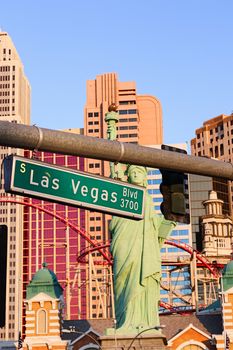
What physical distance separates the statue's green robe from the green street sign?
105ft

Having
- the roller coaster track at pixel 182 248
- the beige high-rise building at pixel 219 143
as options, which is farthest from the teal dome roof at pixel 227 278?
the beige high-rise building at pixel 219 143

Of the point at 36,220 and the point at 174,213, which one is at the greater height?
the point at 36,220

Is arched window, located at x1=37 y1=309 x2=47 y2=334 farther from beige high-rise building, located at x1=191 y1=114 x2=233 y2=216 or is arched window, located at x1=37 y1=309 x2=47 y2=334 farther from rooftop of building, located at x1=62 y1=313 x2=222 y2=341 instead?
beige high-rise building, located at x1=191 y1=114 x2=233 y2=216

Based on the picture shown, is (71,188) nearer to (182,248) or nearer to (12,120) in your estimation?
(182,248)

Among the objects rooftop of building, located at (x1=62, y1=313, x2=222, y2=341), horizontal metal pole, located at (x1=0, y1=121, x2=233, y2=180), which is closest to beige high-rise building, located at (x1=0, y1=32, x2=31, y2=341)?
rooftop of building, located at (x1=62, y1=313, x2=222, y2=341)

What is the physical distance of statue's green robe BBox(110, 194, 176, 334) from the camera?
41.5m

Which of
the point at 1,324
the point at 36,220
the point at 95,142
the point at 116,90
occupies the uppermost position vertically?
the point at 116,90

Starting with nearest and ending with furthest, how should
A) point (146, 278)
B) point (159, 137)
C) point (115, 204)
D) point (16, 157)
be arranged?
1. point (16, 157)
2. point (115, 204)
3. point (146, 278)
4. point (159, 137)

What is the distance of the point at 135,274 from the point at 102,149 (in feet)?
109

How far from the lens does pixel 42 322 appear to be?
160ft

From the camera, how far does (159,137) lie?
150625 millimetres

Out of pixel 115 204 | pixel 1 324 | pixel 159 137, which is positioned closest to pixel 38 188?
pixel 115 204

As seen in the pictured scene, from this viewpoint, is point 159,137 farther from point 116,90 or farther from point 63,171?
point 63,171

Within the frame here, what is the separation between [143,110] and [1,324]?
146502mm
